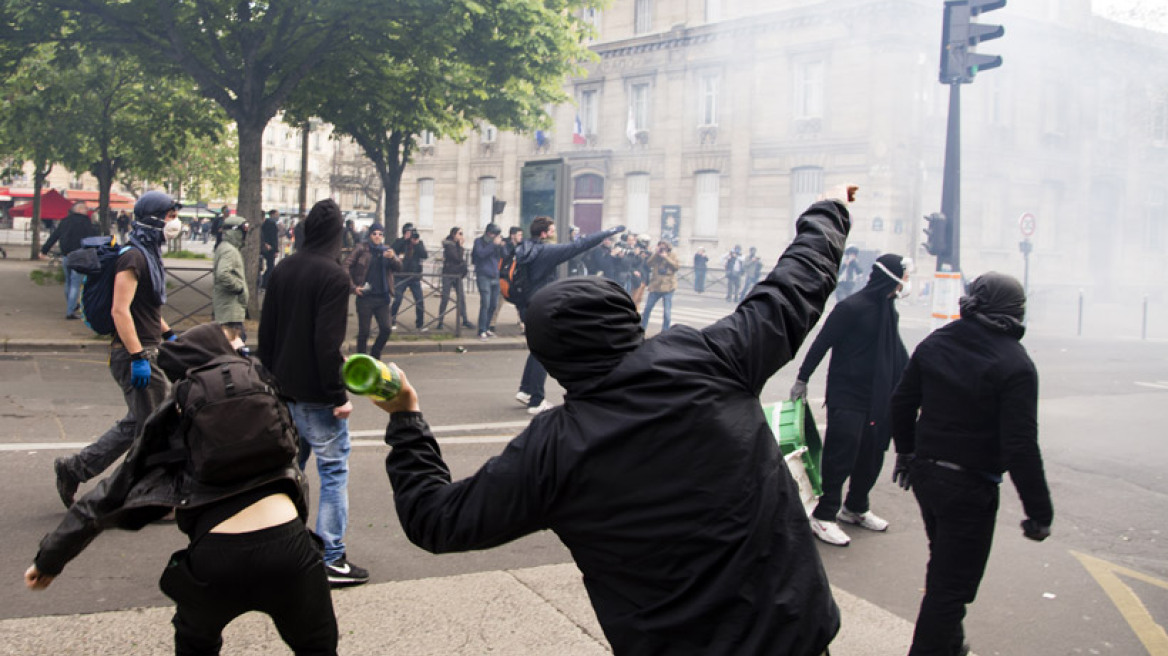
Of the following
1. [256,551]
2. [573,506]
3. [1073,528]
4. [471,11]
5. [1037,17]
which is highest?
[1037,17]

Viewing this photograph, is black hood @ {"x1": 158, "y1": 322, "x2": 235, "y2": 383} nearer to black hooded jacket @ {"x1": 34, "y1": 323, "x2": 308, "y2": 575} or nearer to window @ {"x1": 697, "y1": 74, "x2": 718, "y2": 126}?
black hooded jacket @ {"x1": 34, "y1": 323, "x2": 308, "y2": 575}

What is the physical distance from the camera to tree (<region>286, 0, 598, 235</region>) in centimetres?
1316

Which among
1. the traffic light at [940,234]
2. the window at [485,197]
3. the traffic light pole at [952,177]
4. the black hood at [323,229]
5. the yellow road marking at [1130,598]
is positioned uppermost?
the window at [485,197]

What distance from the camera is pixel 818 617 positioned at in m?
2.00

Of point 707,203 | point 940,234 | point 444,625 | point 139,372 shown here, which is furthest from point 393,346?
point 707,203

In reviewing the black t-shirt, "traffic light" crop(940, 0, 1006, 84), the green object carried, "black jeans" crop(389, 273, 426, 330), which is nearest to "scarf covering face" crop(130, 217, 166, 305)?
the black t-shirt

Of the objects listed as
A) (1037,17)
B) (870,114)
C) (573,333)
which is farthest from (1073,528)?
(1037,17)

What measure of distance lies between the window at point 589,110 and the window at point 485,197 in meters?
5.45

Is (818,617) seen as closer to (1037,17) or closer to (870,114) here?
(870,114)

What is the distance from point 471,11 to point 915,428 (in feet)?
34.0

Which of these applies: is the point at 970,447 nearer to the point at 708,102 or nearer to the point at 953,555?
the point at 953,555

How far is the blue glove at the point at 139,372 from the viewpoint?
4867 mm

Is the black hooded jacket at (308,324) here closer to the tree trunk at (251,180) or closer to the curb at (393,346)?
the curb at (393,346)

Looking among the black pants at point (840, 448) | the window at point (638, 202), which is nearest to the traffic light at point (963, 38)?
the black pants at point (840, 448)
